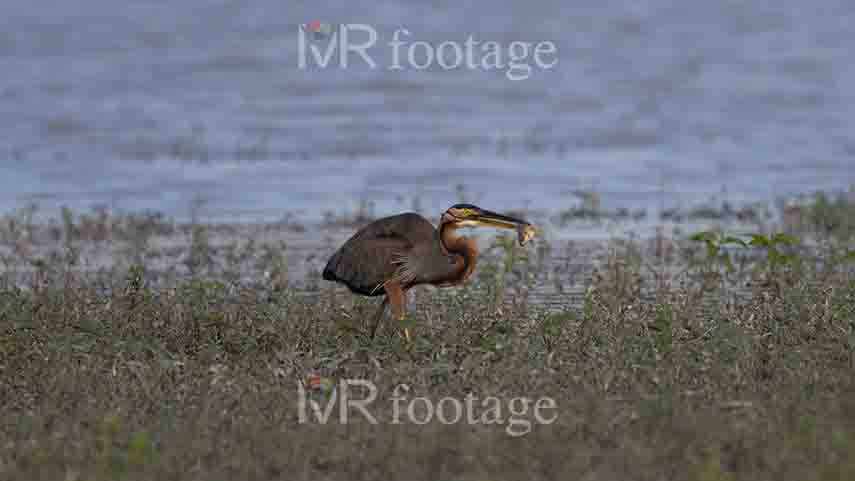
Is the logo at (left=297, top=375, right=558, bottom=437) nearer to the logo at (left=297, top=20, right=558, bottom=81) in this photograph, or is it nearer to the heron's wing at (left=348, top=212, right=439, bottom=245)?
the heron's wing at (left=348, top=212, right=439, bottom=245)

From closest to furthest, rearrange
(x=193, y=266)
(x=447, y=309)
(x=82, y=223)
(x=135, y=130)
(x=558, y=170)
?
(x=447, y=309) < (x=193, y=266) < (x=82, y=223) < (x=558, y=170) < (x=135, y=130)

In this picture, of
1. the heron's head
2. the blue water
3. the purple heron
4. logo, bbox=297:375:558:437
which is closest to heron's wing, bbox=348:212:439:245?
the purple heron

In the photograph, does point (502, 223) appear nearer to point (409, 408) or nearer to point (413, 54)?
point (409, 408)

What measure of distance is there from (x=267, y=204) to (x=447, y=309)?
5.05m

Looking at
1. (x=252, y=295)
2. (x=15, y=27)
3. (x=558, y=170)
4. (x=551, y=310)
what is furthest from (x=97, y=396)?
(x=15, y=27)

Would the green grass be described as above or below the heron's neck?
below

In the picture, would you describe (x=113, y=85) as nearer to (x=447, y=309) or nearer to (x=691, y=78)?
(x=691, y=78)

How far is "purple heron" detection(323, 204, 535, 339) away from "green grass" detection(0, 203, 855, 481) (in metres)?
0.23

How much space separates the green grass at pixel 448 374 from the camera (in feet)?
18.9

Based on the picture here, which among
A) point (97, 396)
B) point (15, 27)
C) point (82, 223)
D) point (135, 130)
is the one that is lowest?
point (97, 396)

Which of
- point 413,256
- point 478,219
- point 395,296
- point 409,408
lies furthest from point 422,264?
point 409,408

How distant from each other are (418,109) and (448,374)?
11695 mm

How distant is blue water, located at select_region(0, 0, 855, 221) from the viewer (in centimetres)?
1423

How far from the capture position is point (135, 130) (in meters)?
17.3
